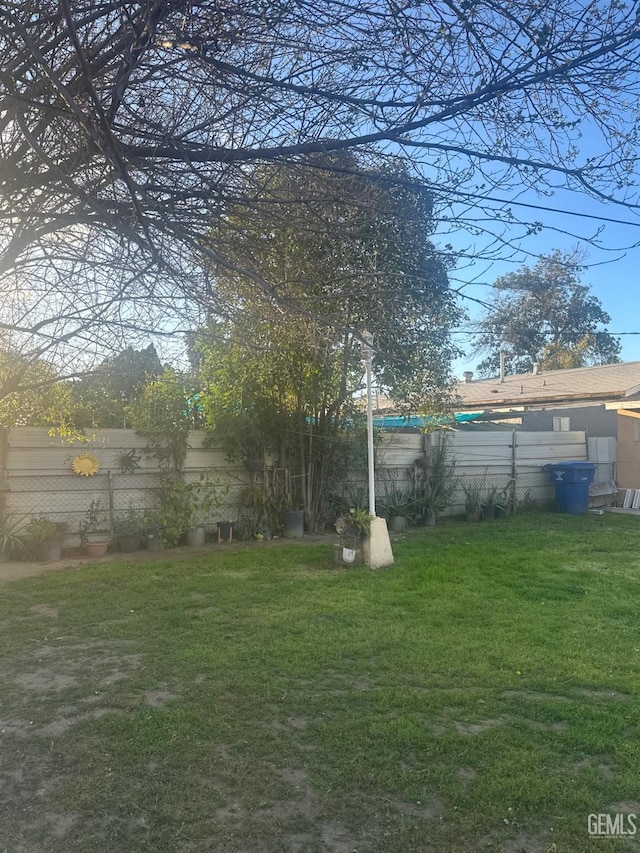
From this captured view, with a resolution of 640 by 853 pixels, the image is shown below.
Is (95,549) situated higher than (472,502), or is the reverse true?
(472,502)

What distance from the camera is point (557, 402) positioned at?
18438 mm

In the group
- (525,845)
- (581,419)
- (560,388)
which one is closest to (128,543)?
(525,845)

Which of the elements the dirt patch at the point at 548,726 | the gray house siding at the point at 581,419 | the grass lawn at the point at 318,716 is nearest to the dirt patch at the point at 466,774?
the grass lawn at the point at 318,716

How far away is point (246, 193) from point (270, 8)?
97 cm

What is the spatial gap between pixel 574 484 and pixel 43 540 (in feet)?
35.0

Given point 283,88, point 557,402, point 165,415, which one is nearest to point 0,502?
point 165,415

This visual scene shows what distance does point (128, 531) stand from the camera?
31.9 ft

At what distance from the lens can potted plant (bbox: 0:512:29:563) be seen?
28.7ft

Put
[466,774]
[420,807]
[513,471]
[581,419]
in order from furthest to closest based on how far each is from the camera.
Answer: [581,419], [513,471], [466,774], [420,807]

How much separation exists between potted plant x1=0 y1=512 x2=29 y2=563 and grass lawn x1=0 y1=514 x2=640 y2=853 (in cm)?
164

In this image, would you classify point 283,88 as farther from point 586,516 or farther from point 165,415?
point 586,516

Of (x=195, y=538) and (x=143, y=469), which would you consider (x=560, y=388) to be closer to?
(x=195, y=538)

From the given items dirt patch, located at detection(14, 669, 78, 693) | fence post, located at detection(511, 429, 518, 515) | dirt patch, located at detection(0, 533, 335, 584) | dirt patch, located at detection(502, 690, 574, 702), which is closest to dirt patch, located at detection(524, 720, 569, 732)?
dirt patch, located at detection(502, 690, 574, 702)

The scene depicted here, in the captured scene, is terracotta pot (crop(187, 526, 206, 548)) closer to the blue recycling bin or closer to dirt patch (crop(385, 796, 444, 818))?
dirt patch (crop(385, 796, 444, 818))
